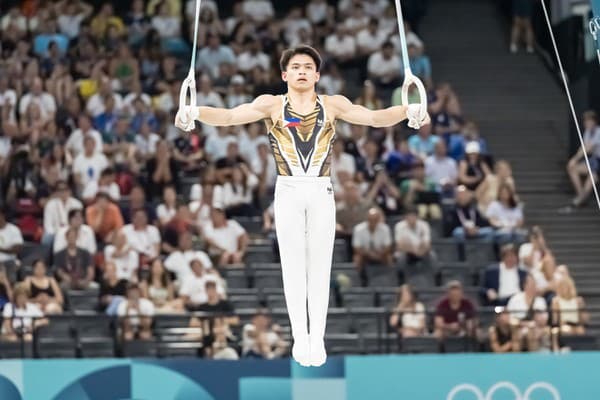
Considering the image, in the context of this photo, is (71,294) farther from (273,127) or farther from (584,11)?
(584,11)

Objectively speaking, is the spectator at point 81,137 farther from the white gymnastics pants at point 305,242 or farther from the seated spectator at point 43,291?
the white gymnastics pants at point 305,242

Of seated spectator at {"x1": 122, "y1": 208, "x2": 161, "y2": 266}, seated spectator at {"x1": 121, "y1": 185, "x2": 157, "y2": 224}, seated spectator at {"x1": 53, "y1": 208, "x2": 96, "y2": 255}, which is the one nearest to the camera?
seated spectator at {"x1": 53, "y1": 208, "x2": 96, "y2": 255}

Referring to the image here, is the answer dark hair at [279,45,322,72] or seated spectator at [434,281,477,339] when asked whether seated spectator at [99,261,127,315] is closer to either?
seated spectator at [434,281,477,339]

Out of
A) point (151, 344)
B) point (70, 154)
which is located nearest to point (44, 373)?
point (151, 344)

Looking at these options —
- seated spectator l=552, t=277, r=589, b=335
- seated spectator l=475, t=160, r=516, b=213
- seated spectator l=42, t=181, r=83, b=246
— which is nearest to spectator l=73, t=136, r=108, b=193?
seated spectator l=42, t=181, r=83, b=246

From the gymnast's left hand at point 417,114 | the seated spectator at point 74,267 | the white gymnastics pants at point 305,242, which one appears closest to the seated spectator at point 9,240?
the seated spectator at point 74,267

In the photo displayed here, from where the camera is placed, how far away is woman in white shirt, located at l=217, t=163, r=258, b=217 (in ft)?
60.1

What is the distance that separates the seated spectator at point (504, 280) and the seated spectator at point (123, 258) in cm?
364

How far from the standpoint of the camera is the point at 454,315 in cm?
1664

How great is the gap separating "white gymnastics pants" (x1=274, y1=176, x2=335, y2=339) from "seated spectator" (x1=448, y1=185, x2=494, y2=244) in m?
7.54

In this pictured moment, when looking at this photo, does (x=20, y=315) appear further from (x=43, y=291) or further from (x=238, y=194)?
(x=238, y=194)

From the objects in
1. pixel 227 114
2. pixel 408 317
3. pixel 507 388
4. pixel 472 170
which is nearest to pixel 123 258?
pixel 408 317

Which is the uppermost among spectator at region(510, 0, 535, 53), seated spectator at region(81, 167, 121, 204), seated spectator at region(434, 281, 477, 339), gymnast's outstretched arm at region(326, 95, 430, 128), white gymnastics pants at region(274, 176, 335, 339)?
spectator at region(510, 0, 535, 53)

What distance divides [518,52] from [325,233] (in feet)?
42.3
